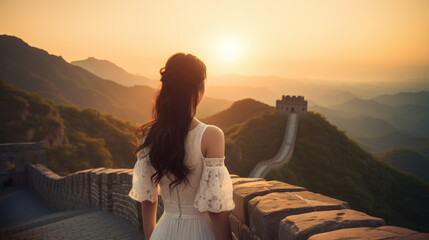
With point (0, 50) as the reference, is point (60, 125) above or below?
below

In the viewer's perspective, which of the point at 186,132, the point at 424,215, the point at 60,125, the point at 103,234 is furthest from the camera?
the point at 424,215

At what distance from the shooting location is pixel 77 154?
33.1 metres

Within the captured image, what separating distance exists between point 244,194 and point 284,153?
36641 mm

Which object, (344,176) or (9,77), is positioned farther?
(9,77)

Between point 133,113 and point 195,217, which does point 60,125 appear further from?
point 133,113

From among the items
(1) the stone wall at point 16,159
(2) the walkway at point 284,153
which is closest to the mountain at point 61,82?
(1) the stone wall at point 16,159

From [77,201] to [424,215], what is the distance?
4622cm

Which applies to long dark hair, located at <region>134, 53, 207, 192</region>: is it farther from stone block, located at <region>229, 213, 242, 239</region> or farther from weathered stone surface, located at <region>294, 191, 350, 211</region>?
weathered stone surface, located at <region>294, 191, 350, 211</region>

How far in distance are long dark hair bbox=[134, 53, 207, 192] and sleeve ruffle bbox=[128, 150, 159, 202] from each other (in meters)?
0.28

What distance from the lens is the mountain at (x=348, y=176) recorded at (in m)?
36.2

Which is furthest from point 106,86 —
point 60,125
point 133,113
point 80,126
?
point 60,125

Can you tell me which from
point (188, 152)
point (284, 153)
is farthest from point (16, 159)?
point (284, 153)

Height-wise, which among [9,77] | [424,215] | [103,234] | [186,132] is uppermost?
[9,77]

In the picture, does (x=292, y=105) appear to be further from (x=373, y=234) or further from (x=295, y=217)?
(x=373, y=234)
